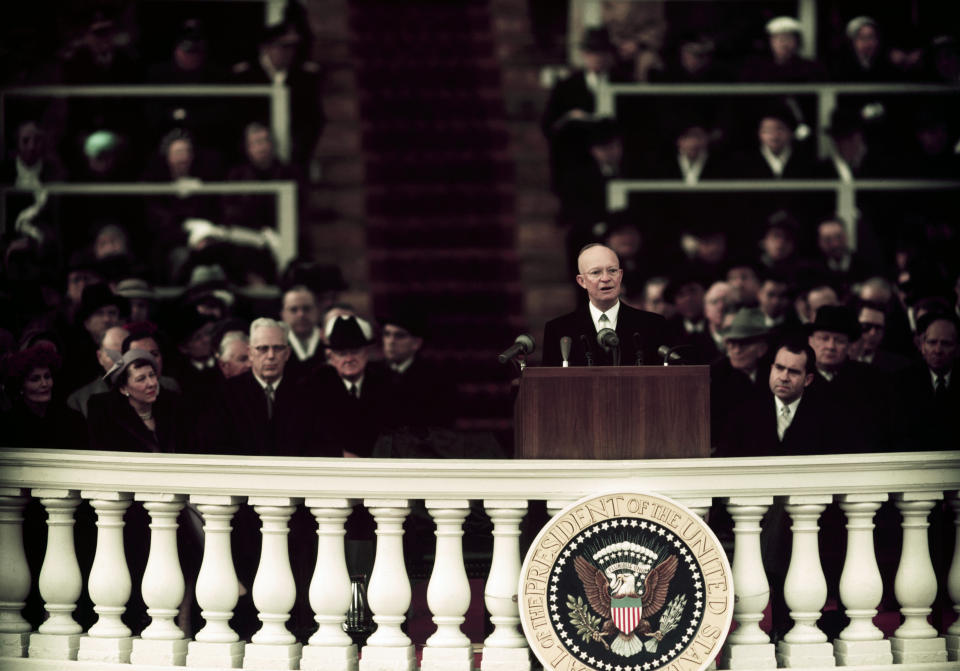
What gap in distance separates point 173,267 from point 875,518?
7.24 metres

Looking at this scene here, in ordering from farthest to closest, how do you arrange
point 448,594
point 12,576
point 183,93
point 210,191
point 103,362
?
point 183,93
point 210,191
point 103,362
point 12,576
point 448,594

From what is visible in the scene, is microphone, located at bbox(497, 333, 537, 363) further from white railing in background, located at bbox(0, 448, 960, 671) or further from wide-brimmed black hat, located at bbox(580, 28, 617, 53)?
wide-brimmed black hat, located at bbox(580, 28, 617, 53)

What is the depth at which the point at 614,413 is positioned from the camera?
680cm

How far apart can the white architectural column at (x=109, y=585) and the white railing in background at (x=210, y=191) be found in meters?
6.69

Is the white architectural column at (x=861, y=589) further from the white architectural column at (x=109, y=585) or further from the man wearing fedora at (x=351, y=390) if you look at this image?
the man wearing fedora at (x=351, y=390)

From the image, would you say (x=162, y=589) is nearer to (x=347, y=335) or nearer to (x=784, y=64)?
(x=347, y=335)

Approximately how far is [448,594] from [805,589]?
4.46 feet

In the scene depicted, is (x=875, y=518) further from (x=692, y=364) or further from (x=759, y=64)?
(x=759, y=64)

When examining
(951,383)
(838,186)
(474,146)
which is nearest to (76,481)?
(951,383)

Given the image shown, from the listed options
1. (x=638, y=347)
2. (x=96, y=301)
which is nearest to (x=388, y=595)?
(x=638, y=347)

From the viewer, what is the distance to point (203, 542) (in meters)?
7.65

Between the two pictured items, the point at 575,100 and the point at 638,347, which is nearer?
the point at 638,347

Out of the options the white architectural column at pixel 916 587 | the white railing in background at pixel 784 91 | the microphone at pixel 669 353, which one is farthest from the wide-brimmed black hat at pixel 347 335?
Result: the white railing in background at pixel 784 91

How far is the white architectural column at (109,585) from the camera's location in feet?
23.0
